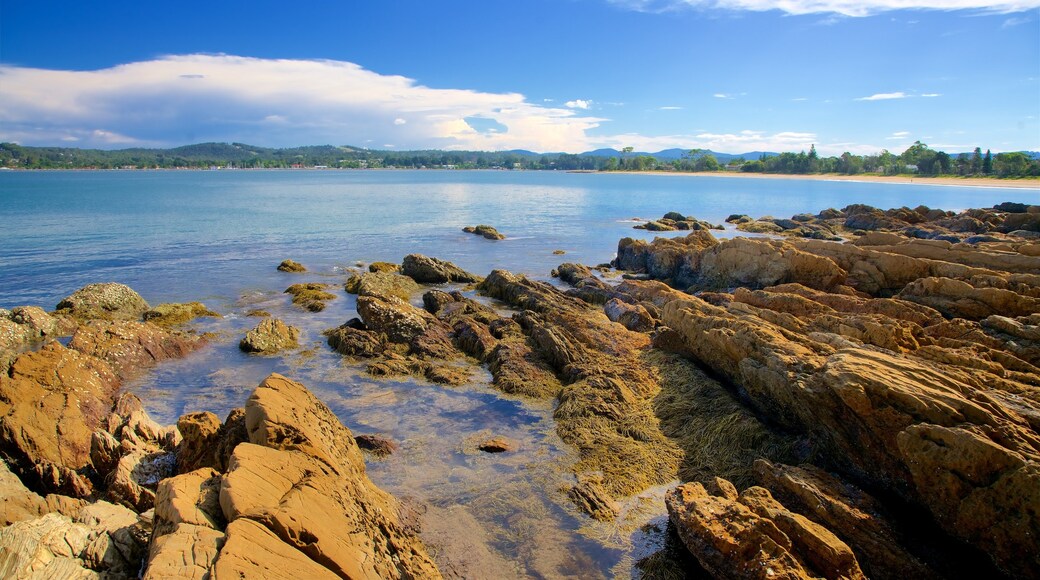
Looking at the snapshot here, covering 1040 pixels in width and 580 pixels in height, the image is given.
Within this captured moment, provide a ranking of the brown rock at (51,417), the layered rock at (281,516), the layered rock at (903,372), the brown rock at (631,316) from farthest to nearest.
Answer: the brown rock at (631,316), the brown rock at (51,417), the layered rock at (903,372), the layered rock at (281,516)

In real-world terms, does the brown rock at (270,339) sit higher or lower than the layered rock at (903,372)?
lower

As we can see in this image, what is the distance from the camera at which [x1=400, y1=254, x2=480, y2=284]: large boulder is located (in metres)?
25.7

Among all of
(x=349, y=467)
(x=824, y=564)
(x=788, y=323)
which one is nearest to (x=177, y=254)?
(x=349, y=467)

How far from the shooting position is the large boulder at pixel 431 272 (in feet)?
84.3

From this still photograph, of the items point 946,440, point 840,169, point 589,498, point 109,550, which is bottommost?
point 589,498

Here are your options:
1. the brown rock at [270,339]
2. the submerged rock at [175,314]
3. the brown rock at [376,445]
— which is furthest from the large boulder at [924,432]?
the submerged rock at [175,314]

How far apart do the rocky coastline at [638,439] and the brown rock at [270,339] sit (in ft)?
0.24

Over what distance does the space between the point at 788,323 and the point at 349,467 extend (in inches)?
395

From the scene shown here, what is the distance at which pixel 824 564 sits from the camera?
589cm

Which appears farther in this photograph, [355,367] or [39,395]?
[355,367]

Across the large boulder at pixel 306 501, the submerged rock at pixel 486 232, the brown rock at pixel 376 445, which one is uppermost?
the submerged rock at pixel 486 232

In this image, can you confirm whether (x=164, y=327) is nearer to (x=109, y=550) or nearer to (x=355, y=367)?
(x=355, y=367)

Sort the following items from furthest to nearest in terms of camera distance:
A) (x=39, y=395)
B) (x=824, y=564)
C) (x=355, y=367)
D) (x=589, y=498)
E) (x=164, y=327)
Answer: (x=164, y=327)
(x=355, y=367)
(x=39, y=395)
(x=589, y=498)
(x=824, y=564)

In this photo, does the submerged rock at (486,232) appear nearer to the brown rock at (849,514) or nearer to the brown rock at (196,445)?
the brown rock at (196,445)
